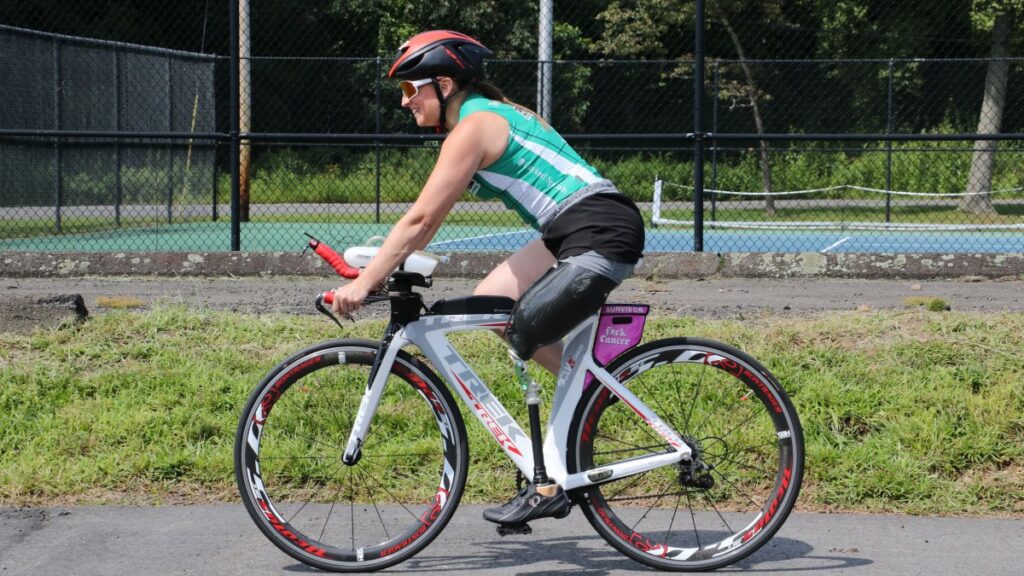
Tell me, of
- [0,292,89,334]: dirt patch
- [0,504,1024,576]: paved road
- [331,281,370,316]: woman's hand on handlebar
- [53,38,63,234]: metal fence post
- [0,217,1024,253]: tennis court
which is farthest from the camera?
[0,217,1024,253]: tennis court

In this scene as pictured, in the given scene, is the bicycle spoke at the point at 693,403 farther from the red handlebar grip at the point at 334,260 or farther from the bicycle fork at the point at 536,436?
the red handlebar grip at the point at 334,260

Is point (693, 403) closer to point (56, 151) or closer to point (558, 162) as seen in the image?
point (558, 162)

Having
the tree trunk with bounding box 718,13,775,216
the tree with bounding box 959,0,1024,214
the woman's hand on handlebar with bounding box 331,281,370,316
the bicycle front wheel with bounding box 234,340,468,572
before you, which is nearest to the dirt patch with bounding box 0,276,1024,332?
the bicycle front wheel with bounding box 234,340,468,572

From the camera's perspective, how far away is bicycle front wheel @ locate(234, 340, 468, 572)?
432 cm

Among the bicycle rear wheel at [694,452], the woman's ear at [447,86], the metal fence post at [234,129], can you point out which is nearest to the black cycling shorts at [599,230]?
the bicycle rear wheel at [694,452]

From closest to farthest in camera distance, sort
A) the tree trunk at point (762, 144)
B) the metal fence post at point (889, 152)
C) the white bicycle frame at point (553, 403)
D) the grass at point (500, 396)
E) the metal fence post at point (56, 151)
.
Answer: the white bicycle frame at point (553, 403)
the grass at point (500, 396)
the metal fence post at point (56, 151)
the metal fence post at point (889, 152)
the tree trunk at point (762, 144)

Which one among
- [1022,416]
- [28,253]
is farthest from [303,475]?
[28,253]

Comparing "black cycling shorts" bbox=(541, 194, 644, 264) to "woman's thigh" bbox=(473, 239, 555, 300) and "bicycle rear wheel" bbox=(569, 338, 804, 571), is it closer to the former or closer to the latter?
"woman's thigh" bbox=(473, 239, 555, 300)

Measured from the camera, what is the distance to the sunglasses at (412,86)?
4191mm

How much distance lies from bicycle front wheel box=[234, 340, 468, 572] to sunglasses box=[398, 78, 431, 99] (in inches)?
33.4

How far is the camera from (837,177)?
20.0 m

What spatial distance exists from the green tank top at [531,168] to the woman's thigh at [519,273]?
182 millimetres

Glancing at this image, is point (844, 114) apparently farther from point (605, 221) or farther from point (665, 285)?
point (605, 221)

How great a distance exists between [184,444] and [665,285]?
4.82 meters
